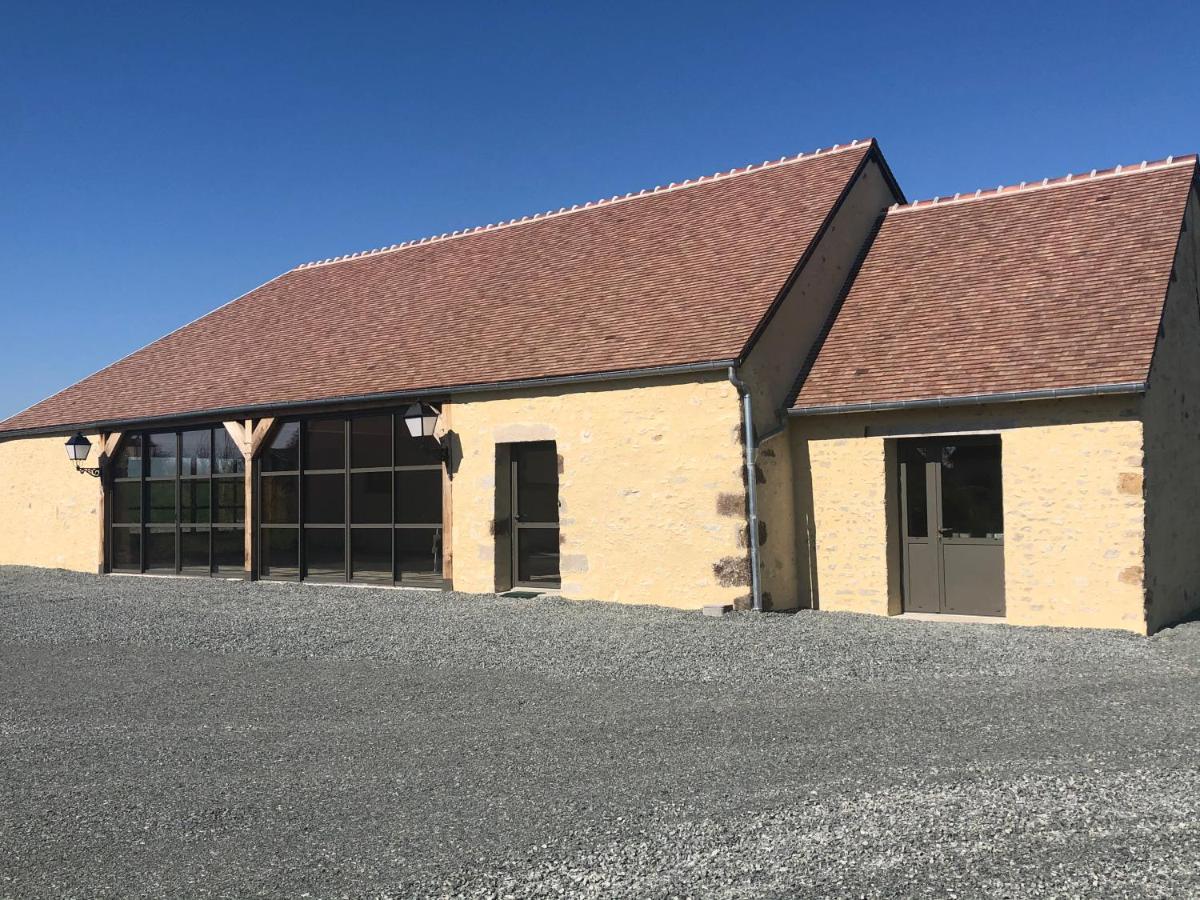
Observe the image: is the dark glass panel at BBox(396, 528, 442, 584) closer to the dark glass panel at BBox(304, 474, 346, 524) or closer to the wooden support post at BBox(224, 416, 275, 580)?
the dark glass panel at BBox(304, 474, 346, 524)

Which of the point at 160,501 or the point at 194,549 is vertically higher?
the point at 160,501

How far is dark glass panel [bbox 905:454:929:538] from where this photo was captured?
1039 centimetres

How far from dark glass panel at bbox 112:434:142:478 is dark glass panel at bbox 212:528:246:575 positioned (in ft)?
6.67

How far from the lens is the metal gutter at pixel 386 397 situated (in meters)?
10.6

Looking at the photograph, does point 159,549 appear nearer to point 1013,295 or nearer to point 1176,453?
point 1013,295

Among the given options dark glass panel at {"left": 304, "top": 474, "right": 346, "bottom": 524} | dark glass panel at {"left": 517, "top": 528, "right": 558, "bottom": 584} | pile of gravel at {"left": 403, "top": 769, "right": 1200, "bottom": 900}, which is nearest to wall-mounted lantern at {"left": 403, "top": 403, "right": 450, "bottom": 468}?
dark glass panel at {"left": 517, "top": 528, "right": 558, "bottom": 584}

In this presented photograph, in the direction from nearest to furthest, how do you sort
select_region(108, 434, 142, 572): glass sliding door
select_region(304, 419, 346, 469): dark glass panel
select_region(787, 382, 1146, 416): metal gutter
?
select_region(787, 382, 1146, 416): metal gutter → select_region(304, 419, 346, 469): dark glass panel → select_region(108, 434, 142, 572): glass sliding door

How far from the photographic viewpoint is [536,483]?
42.9 ft

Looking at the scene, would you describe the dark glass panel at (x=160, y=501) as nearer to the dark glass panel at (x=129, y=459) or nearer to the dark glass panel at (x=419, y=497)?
the dark glass panel at (x=129, y=459)

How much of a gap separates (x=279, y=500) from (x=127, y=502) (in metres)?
3.74

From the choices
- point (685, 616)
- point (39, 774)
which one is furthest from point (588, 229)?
point (39, 774)

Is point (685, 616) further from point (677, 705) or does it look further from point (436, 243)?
point (436, 243)

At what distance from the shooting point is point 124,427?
16031 mm

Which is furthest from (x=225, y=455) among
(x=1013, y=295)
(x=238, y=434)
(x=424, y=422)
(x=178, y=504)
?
(x=1013, y=295)
